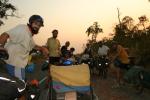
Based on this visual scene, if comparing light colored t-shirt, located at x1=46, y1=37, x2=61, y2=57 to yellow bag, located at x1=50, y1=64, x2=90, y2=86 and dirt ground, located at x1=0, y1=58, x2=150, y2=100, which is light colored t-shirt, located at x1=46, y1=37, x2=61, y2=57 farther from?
yellow bag, located at x1=50, y1=64, x2=90, y2=86

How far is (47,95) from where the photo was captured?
9133 millimetres

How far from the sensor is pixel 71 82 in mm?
8688

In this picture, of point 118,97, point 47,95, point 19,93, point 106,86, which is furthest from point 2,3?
point 19,93

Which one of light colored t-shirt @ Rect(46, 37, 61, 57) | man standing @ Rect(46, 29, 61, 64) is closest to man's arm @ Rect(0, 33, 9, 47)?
man standing @ Rect(46, 29, 61, 64)

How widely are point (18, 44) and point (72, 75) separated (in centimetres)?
145

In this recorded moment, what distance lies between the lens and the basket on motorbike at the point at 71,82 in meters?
8.66

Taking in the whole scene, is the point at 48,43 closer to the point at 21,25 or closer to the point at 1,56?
the point at 21,25

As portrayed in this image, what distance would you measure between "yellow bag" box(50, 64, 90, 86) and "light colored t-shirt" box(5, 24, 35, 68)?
116cm

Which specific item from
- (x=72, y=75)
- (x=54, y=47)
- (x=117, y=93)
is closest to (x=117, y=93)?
(x=117, y=93)

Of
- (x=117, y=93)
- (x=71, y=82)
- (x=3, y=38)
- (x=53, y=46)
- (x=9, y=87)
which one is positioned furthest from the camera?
(x=53, y=46)

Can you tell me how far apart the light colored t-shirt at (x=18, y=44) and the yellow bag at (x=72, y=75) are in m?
1.16

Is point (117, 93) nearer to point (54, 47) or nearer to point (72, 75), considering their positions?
point (54, 47)

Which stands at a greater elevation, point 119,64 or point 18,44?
point 18,44

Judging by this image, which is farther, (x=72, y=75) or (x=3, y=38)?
(x=72, y=75)
